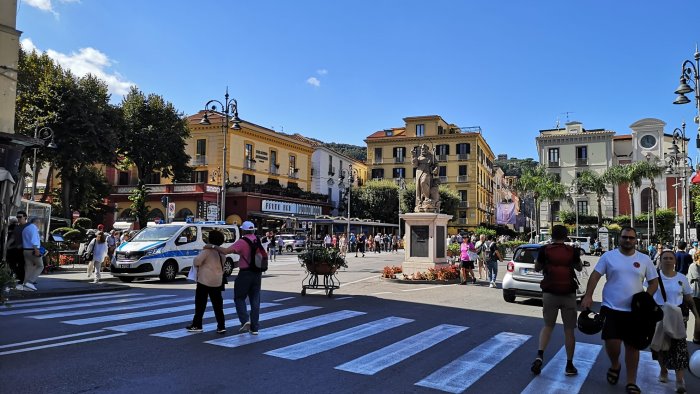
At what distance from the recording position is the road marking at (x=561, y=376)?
566cm

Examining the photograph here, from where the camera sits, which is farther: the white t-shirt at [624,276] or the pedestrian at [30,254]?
the pedestrian at [30,254]

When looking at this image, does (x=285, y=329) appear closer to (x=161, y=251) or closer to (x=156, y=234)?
(x=161, y=251)

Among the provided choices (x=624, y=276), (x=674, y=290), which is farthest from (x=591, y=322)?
(x=674, y=290)

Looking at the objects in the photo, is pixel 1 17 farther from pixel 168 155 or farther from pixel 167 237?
pixel 168 155

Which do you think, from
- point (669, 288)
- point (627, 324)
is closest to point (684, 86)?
point (669, 288)

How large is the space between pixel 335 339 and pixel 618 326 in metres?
3.93

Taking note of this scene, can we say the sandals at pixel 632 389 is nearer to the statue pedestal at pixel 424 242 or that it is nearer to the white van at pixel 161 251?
the statue pedestal at pixel 424 242

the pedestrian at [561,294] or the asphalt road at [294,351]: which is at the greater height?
the pedestrian at [561,294]

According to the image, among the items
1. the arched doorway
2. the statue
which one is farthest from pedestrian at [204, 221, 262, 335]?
the arched doorway

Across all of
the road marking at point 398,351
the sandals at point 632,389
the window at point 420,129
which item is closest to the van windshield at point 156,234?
the road marking at point 398,351

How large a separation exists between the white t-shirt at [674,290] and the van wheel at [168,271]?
48.9 ft

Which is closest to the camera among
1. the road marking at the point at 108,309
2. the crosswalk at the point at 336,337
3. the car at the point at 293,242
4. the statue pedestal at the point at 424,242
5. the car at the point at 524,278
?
the crosswalk at the point at 336,337

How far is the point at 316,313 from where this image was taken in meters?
10.6

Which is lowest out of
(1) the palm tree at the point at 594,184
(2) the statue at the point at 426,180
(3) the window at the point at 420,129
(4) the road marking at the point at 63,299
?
(4) the road marking at the point at 63,299
